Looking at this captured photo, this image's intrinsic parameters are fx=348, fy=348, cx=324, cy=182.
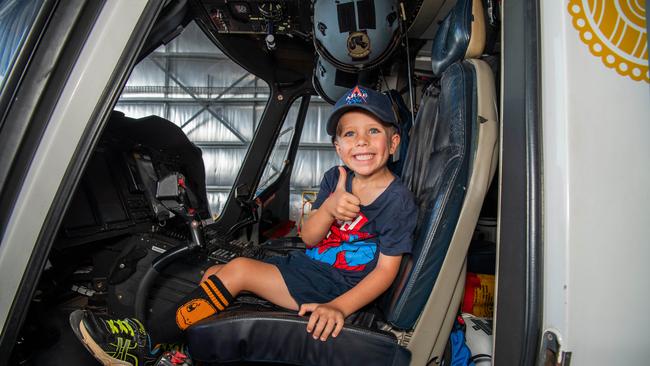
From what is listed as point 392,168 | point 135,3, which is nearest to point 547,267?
A: point 392,168

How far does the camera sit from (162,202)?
1.65 m

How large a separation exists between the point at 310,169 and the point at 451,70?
7022mm

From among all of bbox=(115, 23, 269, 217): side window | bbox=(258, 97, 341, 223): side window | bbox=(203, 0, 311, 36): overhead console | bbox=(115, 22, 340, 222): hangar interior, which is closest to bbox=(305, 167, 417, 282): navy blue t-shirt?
bbox=(203, 0, 311, 36): overhead console

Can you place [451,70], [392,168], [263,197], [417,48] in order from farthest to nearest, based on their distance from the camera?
[263,197] < [417,48] < [392,168] < [451,70]

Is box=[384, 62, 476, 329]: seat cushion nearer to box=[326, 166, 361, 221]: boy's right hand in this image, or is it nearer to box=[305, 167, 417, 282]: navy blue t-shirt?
box=[305, 167, 417, 282]: navy blue t-shirt

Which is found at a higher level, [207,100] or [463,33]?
[207,100]

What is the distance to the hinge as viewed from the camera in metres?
0.65

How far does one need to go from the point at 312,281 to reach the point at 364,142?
467 mm

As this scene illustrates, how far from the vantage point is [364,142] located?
1118 mm

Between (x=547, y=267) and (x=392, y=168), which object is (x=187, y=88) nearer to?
(x=392, y=168)

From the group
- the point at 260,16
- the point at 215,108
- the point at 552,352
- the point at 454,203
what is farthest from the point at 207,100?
the point at 552,352

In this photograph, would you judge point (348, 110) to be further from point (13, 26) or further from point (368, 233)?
point (13, 26)

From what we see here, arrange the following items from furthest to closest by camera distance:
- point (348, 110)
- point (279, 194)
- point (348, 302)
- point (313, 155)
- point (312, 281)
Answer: point (313, 155), point (279, 194), point (348, 110), point (312, 281), point (348, 302)

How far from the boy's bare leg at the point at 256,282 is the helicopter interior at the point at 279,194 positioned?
0.04 metres
